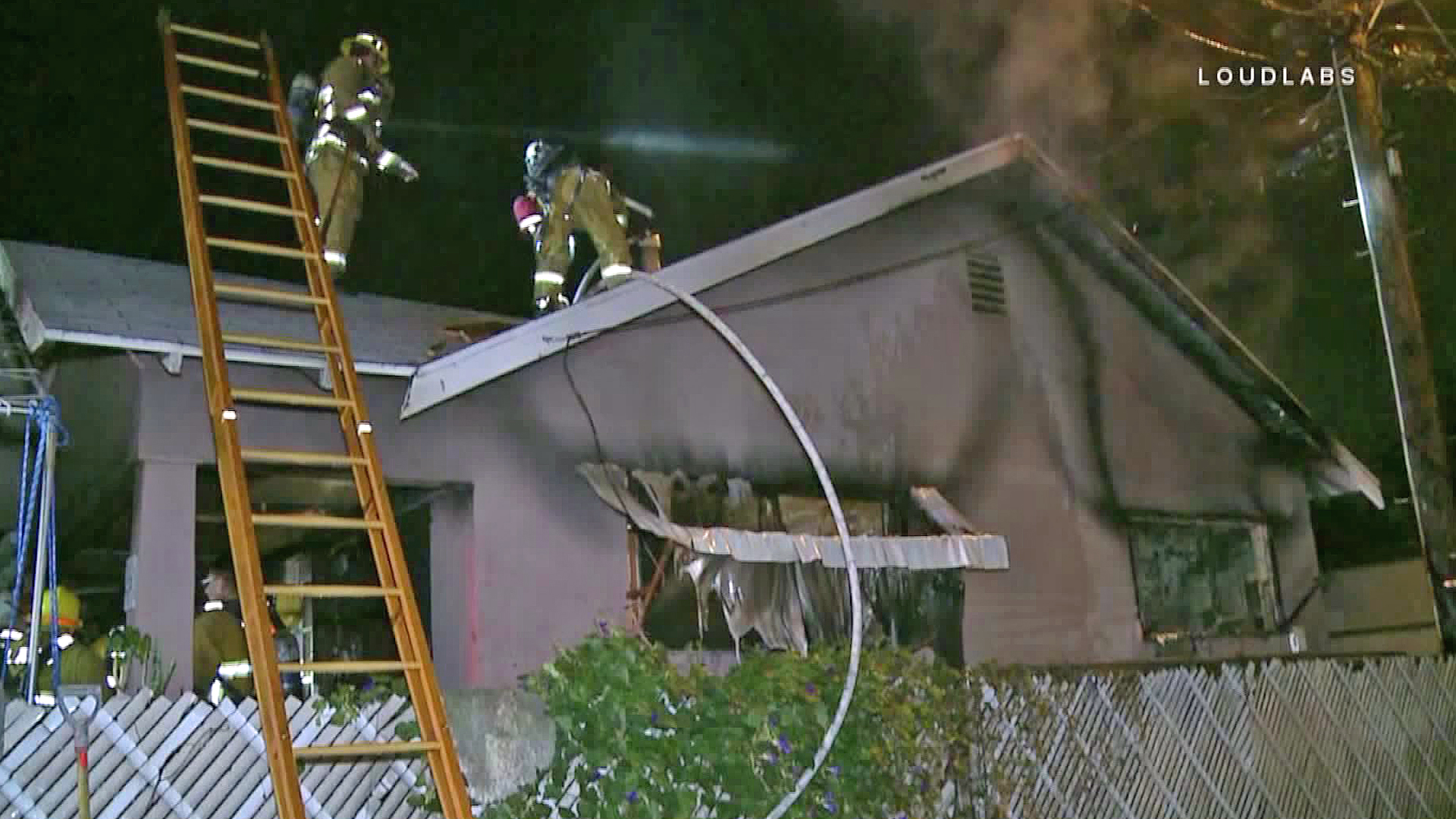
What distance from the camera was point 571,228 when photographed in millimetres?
8031

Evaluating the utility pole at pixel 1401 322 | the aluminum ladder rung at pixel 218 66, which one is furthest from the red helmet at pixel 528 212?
the utility pole at pixel 1401 322

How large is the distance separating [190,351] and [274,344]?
14.1 inches

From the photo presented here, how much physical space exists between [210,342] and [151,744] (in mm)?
1744

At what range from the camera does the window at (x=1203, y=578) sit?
10.2 metres

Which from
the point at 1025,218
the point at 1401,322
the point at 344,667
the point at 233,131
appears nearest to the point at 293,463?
the point at 344,667

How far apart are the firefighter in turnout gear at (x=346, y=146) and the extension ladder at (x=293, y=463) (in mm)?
689

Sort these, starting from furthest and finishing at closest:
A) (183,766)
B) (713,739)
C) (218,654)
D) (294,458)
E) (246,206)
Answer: (218,654)
(246,206)
(294,458)
(713,739)
(183,766)

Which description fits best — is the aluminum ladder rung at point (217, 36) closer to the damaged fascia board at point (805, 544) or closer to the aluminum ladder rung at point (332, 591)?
the damaged fascia board at point (805, 544)

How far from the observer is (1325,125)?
11234mm

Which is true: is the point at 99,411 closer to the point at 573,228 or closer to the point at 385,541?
the point at 385,541

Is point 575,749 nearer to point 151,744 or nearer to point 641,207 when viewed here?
point 151,744

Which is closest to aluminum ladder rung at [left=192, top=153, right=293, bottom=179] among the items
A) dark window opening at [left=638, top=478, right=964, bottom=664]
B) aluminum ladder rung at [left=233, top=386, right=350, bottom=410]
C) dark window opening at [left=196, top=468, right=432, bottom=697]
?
aluminum ladder rung at [left=233, top=386, right=350, bottom=410]

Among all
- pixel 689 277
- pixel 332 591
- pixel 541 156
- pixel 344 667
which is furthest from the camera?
pixel 541 156

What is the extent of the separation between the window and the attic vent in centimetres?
215
